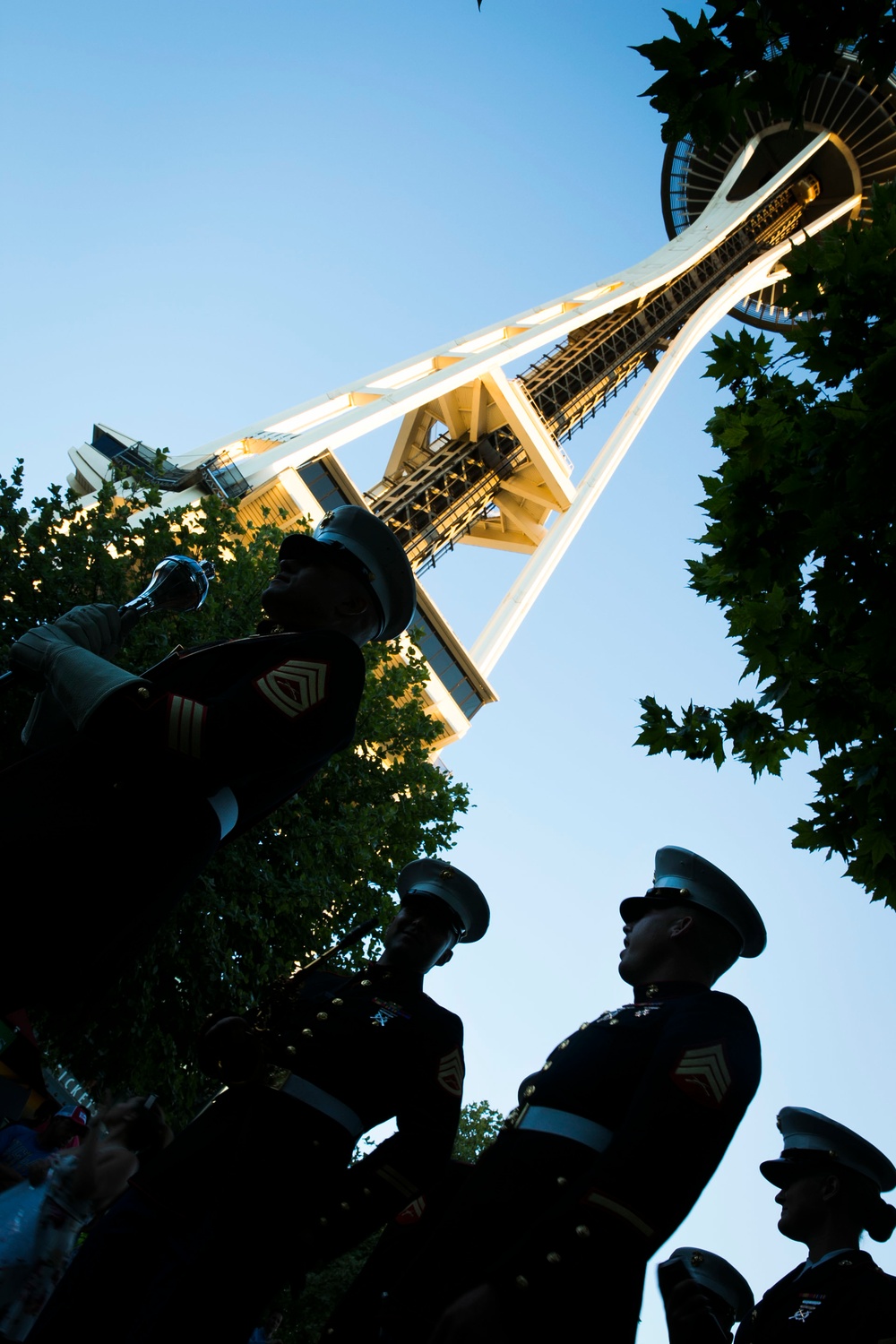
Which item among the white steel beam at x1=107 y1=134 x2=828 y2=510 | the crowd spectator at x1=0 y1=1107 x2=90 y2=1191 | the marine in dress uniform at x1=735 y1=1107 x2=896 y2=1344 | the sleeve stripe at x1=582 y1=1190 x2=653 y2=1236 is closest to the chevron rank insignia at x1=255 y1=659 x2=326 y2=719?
the sleeve stripe at x1=582 y1=1190 x2=653 y2=1236

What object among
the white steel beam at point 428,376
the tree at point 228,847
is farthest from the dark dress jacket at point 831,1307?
→ the white steel beam at point 428,376

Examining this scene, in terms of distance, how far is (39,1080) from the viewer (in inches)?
305

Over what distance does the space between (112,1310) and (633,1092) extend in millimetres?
1373

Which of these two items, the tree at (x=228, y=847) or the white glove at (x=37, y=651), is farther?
the tree at (x=228, y=847)

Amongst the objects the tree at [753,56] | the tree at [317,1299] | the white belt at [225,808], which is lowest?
the tree at [317,1299]

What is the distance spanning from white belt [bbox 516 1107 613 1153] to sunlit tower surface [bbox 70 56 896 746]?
17023 millimetres

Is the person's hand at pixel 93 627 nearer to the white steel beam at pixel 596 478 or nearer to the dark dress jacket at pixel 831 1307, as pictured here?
the dark dress jacket at pixel 831 1307

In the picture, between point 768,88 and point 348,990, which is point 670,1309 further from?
point 768,88

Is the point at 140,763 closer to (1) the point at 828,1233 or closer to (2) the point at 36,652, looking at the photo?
(2) the point at 36,652

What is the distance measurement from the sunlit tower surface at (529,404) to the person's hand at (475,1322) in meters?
17.4

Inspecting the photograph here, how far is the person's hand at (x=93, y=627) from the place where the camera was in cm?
279

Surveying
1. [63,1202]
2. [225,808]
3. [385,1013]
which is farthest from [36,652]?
[63,1202]

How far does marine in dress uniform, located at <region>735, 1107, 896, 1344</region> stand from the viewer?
3.00 metres

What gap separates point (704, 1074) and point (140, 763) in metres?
1.47
